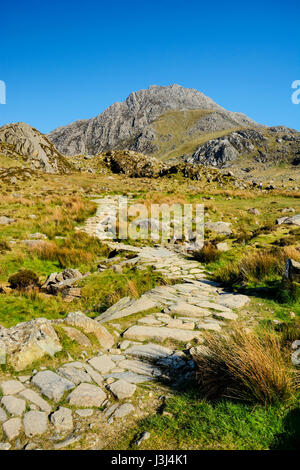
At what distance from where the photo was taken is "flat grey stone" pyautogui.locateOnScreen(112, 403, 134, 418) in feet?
8.82

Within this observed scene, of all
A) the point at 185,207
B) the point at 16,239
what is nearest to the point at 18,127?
the point at 185,207

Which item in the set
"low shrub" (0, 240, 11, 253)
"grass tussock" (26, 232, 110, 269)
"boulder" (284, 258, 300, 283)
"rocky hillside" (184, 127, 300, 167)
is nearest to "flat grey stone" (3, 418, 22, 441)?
"boulder" (284, 258, 300, 283)

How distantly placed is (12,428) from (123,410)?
39.3 inches

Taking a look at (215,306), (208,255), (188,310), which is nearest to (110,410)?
(188,310)

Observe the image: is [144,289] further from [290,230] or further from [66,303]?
[290,230]

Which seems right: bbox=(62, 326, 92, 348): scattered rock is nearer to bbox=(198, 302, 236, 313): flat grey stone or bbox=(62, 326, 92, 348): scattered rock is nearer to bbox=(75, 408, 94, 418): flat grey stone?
bbox=(75, 408, 94, 418): flat grey stone

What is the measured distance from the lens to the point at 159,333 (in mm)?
4539

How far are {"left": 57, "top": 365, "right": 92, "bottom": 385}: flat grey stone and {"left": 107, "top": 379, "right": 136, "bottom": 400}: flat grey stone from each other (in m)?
0.31

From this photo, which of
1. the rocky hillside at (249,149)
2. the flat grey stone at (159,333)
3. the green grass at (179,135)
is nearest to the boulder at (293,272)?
the flat grey stone at (159,333)

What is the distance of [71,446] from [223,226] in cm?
1305

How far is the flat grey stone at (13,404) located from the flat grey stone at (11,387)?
0.26 feet

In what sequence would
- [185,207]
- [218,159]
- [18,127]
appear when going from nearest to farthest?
1. [185,207]
2. [18,127]
3. [218,159]

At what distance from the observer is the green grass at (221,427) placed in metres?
2.24
